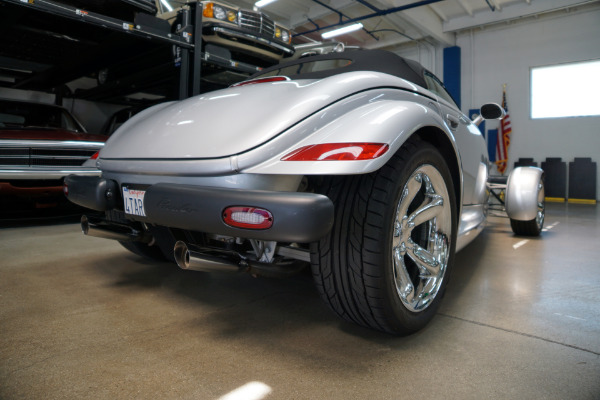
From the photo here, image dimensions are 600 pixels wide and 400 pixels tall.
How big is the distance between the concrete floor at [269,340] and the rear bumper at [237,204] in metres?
0.43

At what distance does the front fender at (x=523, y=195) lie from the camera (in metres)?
2.97

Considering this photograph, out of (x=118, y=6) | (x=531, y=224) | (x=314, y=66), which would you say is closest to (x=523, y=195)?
(x=531, y=224)

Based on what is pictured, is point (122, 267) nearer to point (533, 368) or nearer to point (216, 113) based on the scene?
point (216, 113)

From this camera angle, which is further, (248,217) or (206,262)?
(206,262)

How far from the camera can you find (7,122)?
4.21 m

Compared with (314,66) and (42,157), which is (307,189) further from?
(42,157)

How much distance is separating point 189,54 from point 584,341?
4.09 metres

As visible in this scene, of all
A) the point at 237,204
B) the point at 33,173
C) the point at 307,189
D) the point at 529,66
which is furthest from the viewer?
the point at 529,66

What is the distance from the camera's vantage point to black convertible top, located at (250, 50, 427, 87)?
192 centimetres

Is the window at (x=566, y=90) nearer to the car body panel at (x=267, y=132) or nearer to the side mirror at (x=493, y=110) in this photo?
the side mirror at (x=493, y=110)

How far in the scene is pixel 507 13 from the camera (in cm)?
944

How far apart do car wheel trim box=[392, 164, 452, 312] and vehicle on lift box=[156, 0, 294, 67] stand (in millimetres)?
3424

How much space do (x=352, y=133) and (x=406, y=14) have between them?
9.41 metres

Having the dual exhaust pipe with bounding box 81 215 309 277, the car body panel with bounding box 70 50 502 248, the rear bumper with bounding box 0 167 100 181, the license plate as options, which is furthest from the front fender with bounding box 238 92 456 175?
the rear bumper with bounding box 0 167 100 181
